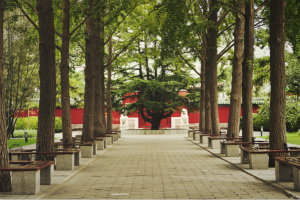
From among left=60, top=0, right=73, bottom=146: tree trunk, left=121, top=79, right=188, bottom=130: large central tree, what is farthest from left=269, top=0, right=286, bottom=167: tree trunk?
left=121, top=79, right=188, bottom=130: large central tree

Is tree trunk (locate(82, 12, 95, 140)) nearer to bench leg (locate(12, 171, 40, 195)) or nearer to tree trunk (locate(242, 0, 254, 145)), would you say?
tree trunk (locate(242, 0, 254, 145))

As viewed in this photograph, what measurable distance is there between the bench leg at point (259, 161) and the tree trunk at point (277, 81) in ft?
1.31

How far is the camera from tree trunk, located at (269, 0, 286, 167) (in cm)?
1286

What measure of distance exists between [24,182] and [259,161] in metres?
7.07

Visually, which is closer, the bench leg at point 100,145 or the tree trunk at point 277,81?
the tree trunk at point 277,81

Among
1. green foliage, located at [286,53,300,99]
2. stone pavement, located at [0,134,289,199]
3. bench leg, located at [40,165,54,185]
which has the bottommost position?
stone pavement, located at [0,134,289,199]

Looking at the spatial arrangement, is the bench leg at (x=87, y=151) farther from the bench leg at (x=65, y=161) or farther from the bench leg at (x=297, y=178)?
the bench leg at (x=297, y=178)

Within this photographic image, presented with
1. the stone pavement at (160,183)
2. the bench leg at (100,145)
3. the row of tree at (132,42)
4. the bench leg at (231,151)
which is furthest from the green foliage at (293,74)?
the stone pavement at (160,183)

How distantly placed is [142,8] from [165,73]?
12689 millimetres

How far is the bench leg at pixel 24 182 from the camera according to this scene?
8.82 meters

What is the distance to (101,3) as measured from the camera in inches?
708

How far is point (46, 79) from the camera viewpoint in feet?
40.9

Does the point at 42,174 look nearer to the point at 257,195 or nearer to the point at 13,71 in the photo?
the point at 257,195

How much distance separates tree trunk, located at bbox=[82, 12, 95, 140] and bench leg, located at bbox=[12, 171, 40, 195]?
10.9m
